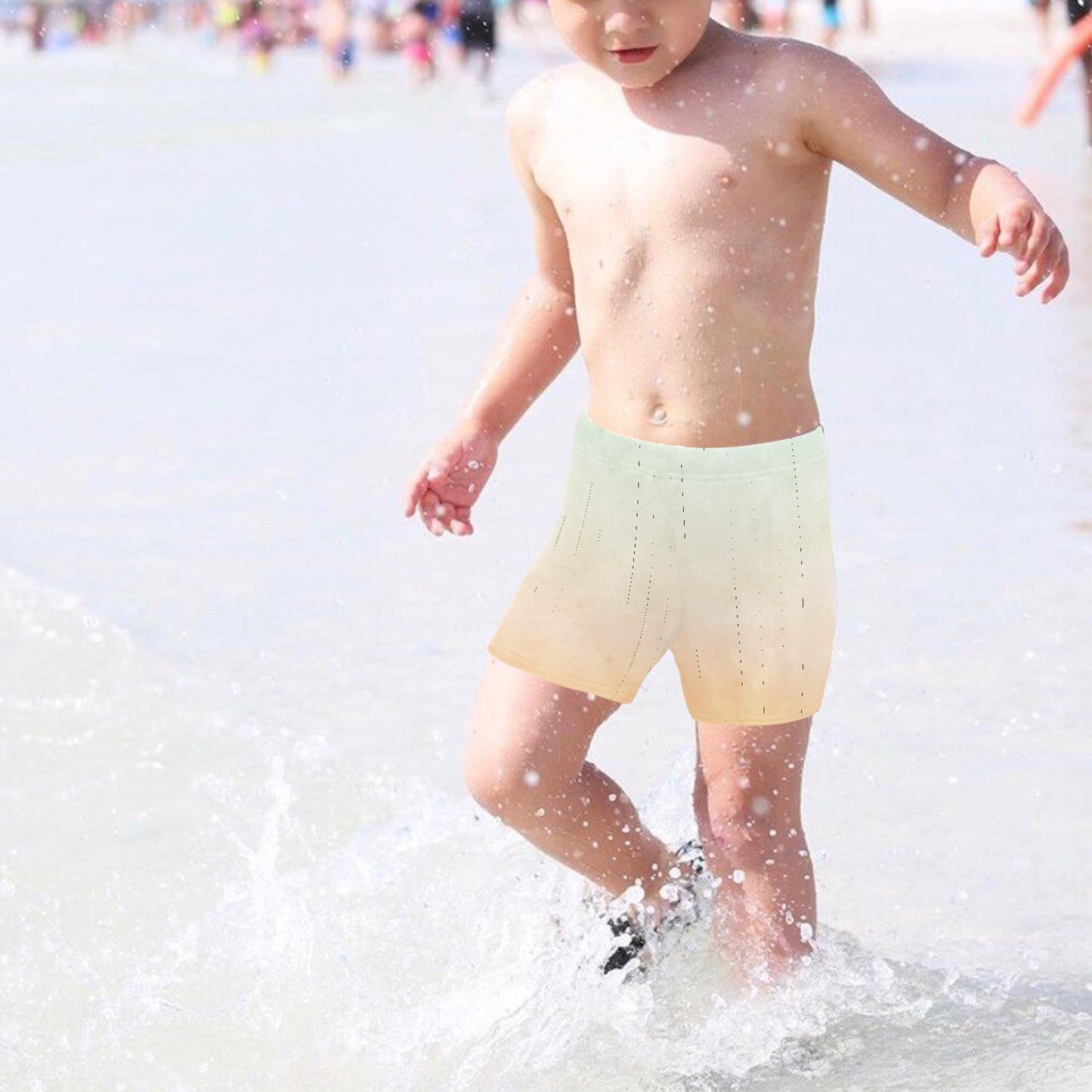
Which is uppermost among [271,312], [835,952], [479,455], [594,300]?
[594,300]

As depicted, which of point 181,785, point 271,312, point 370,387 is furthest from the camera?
point 271,312

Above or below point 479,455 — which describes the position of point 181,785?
below

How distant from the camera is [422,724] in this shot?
3969 mm

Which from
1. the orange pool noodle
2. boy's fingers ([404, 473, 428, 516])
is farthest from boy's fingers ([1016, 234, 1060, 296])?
the orange pool noodle

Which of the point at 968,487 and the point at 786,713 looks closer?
the point at 786,713

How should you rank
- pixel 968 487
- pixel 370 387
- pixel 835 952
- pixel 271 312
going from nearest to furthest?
pixel 835 952 < pixel 968 487 < pixel 370 387 < pixel 271 312

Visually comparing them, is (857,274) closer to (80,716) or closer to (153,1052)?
(80,716)

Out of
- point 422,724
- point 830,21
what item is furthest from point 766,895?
point 830,21

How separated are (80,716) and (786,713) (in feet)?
5.97

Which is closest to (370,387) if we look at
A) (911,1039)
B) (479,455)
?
(479,455)

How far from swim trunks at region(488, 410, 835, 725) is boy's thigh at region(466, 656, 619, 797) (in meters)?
0.03

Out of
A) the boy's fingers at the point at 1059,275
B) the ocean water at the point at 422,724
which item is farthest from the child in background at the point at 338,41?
the boy's fingers at the point at 1059,275

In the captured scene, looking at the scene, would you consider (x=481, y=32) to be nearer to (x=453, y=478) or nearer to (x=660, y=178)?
(x=453, y=478)

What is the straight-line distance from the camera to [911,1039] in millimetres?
2764
